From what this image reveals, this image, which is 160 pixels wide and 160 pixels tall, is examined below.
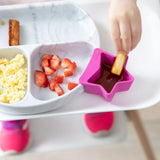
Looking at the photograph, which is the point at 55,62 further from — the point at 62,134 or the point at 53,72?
the point at 62,134

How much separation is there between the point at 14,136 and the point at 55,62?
0.40 m

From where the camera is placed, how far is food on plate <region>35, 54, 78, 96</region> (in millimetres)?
792

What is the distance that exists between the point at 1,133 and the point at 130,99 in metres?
0.58

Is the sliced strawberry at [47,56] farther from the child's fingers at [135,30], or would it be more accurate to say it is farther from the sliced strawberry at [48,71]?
the child's fingers at [135,30]

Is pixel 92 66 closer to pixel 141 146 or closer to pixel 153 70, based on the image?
pixel 153 70

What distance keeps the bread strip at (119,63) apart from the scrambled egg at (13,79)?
0.29 meters

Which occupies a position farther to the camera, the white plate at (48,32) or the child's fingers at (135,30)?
the white plate at (48,32)

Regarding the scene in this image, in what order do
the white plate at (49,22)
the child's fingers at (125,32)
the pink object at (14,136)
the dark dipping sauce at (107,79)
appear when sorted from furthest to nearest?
the pink object at (14,136) → the white plate at (49,22) → the dark dipping sauce at (107,79) → the child's fingers at (125,32)

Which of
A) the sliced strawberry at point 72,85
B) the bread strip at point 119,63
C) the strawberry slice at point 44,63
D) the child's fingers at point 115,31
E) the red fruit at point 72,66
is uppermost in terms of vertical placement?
the child's fingers at point 115,31

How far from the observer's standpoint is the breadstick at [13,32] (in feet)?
2.80

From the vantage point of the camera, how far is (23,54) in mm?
837

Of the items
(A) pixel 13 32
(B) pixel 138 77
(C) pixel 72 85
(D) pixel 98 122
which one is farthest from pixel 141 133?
(A) pixel 13 32

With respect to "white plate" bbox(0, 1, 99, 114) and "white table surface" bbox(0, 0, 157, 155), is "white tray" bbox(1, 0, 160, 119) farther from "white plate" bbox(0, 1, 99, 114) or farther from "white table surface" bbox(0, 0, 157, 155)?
"white table surface" bbox(0, 0, 157, 155)

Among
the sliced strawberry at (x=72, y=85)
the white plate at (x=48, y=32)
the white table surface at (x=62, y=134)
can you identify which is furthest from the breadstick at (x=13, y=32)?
the white table surface at (x=62, y=134)
